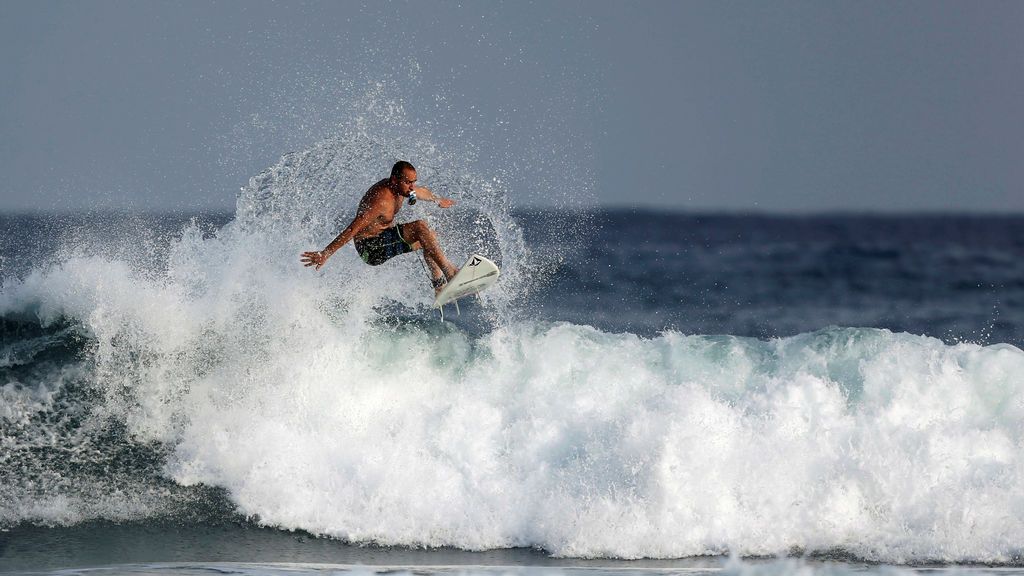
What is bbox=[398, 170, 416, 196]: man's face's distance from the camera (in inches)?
407

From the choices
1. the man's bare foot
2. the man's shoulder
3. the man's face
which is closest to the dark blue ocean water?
the man's bare foot

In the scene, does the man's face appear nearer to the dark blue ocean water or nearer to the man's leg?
the man's leg

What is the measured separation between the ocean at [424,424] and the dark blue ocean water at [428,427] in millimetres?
28

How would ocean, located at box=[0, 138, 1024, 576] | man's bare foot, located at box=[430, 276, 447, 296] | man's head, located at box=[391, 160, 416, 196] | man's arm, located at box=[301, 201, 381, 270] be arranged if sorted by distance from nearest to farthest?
1. ocean, located at box=[0, 138, 1024, 576]
2. man's arm, located at box=[301, 201, 381, 270]
3. man's head, located at box=[391, 160, 416, 196]
4. man's bare foot, located at box=[430, 276, 447, 296]

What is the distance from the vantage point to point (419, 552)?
9.41m

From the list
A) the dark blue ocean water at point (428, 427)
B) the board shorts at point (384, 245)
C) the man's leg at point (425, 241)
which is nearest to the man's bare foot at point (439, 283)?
the man's leg at point (425, 241)

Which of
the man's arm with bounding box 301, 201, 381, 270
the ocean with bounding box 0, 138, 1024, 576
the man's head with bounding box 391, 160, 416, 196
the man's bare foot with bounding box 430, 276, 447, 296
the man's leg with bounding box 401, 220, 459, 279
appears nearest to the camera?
the ocean with bounding box 0, 138, 1024, 576

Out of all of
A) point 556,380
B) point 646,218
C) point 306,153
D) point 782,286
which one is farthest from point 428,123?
point 646,218

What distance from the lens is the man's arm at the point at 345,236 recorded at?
32.1ft

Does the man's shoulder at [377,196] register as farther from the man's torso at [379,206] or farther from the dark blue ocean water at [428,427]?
the dark blue ocean water at [428,427]

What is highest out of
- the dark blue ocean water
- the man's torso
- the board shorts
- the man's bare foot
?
the man's torso

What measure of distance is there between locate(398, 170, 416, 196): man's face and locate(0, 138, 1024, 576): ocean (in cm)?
205

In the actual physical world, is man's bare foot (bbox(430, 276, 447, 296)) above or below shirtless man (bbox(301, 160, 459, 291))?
below

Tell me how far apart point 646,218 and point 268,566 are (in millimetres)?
53061
